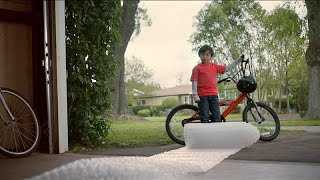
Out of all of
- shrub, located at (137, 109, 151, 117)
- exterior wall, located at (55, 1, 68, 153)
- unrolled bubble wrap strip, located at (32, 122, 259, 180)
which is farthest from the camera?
shrub, located at (137, 109, 151, 117)

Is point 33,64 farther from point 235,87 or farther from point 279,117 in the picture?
point 279,117

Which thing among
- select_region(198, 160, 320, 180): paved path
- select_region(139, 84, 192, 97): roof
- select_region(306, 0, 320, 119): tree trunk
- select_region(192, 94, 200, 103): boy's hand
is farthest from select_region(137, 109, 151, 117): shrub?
select_region(198, 160, 320, 180): paved path

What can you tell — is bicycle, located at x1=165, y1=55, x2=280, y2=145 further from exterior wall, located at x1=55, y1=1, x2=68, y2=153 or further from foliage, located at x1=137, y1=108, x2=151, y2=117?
exterior wall, located at x1=55, y1=1, x2=68, y2=153

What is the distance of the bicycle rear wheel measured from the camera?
16.2ft

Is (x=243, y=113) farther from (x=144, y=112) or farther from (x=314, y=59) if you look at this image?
(x=144, y=112)

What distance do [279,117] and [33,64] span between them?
2.23 m

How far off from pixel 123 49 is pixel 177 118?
5.13 feet

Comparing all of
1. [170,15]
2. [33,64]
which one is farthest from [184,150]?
[170,15]

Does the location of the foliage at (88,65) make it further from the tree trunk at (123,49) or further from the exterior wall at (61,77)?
the tree trunk at (123,49)

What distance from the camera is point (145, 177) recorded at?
3.13 meters

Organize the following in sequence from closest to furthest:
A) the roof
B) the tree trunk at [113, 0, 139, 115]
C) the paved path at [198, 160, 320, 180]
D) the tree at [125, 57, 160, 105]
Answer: the paved path at [198, 160, 320, 180] < the roof < the tree trunk at [113, 0, 139, 115] < the tree at [125, 57, 160, 105]

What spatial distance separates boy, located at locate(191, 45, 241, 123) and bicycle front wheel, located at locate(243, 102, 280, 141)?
0.93ft

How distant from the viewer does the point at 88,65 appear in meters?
4.73

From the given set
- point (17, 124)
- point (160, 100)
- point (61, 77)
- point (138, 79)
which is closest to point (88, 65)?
point (61, 77)
